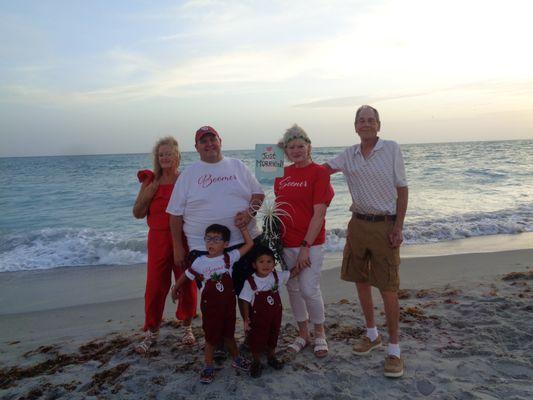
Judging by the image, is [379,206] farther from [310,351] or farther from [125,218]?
[125,218]

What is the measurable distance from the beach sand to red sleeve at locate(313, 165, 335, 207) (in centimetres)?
132

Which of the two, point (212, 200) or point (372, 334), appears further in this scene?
point (372, 334)

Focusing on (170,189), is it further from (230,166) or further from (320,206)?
(320,206)

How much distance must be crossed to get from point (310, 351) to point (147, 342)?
57.8 inches

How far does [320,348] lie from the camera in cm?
358

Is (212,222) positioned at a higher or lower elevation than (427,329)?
higher

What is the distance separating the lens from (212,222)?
3320 mm

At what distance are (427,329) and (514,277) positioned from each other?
2383 millimetres

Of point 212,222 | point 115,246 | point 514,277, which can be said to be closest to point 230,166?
point 212,222

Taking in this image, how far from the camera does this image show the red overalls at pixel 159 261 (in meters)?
3.80

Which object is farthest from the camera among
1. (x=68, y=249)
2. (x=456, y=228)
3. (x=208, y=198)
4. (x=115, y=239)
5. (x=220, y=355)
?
(x=115, y=239)

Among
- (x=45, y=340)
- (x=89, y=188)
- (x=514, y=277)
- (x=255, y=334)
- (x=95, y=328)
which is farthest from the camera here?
(x=89, y=188)

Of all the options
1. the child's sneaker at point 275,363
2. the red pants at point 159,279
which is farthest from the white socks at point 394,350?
the red pants at point 159,279


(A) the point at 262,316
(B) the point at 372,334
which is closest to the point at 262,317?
(A) the point at 262,316
